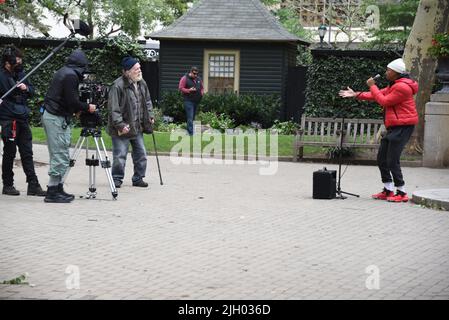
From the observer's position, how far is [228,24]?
34.9m

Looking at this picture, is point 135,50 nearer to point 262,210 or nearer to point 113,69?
point 113,69

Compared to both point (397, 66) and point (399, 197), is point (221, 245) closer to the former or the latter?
point (399, 197)

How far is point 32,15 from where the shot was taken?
2791 cm

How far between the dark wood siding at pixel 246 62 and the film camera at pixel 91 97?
20.9 m

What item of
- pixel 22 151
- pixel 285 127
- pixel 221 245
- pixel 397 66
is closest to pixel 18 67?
pixel 22 151

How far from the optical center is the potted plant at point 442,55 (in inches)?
809

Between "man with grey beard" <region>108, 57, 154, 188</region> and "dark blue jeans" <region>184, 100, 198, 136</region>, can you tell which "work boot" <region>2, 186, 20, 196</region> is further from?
"dark blue jeans" <region>184, 100, 198, 136</region>

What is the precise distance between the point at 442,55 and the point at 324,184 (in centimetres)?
765

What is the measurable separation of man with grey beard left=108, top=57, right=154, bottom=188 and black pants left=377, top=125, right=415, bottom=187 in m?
3.81

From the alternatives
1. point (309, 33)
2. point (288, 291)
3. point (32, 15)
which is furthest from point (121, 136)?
point (309, 33)

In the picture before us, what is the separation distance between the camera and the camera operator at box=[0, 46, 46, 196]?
13.5 meters

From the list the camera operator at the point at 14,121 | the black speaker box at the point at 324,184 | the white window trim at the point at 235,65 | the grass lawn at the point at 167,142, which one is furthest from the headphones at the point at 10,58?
the white window trim at the point at 235,65

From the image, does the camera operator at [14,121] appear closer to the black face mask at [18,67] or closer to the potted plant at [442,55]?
the black face mask at [18,67]

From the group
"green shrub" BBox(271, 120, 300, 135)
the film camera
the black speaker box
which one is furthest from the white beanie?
"green shrub" BBox(271, 120, 300, 135)
